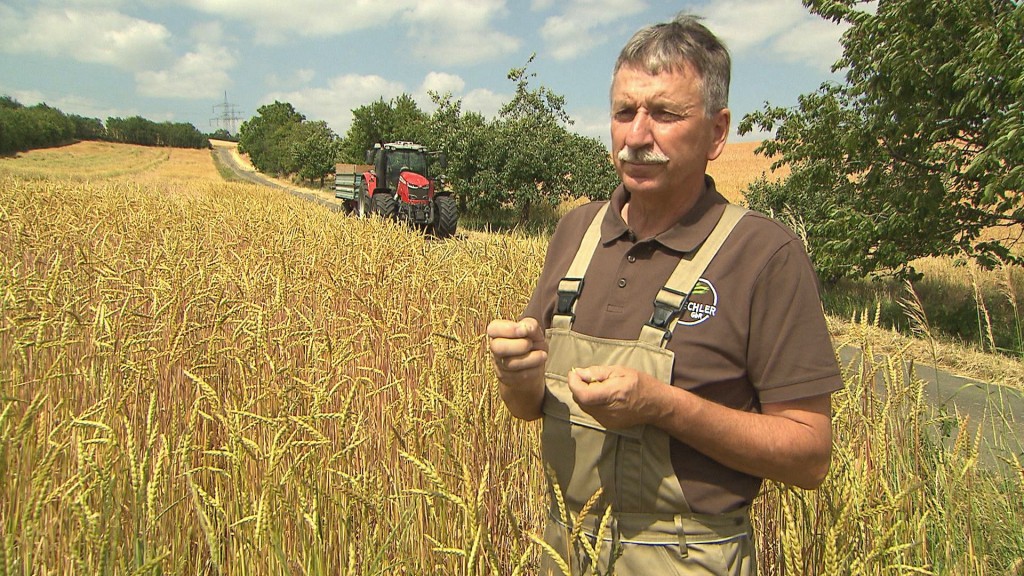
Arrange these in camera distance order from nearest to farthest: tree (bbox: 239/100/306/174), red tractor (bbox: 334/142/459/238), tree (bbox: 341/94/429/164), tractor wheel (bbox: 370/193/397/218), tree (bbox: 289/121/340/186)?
red tractor (bbox: 334/142/459/238)
tractor wheel (bbox: 370/193/397/218)
tree (bbox: 341/94/429/164)
tree (bbox: 289/121/340/186)
tree (bbox: 239/100/306/174)

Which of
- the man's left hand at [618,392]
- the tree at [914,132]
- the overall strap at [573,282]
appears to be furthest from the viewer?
the tree at [914,132]

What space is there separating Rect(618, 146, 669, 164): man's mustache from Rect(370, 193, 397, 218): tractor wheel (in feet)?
41.5

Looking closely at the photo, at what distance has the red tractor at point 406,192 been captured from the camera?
13.6m

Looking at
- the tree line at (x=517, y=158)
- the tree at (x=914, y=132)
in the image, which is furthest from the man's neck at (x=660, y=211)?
the tree line at (x=517, y=158)

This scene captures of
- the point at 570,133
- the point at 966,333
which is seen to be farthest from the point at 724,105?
the point at 570,133

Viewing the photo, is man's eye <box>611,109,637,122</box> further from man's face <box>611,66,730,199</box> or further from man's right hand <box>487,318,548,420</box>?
man's right hand <box>487,318,548,420</box>

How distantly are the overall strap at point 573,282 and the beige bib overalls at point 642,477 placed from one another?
0.05 meters

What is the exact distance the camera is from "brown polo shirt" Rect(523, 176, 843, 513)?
1.09 m

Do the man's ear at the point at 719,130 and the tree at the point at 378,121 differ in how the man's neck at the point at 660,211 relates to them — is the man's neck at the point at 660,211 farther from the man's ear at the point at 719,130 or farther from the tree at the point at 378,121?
the tree at the point at 378,121

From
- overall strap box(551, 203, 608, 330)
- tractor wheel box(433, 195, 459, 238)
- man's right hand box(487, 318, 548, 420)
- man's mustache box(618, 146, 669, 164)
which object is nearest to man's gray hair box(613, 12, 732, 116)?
man's mustache box(618, 146, 669, 164)

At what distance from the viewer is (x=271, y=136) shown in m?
61.4

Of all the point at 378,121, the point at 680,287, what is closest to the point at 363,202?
the point at 680,287

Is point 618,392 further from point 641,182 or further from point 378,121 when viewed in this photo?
point 378,121

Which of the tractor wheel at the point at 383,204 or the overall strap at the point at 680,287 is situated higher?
the overall strap at the point at 680,287
